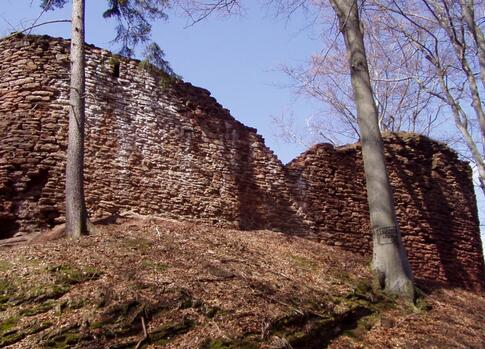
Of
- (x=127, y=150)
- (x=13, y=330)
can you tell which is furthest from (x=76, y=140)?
(x=13, y=330)

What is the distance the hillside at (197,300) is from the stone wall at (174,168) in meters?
1.43

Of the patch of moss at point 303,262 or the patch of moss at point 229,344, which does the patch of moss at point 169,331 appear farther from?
the patch of moss at point 303,262

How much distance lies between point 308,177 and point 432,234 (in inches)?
142

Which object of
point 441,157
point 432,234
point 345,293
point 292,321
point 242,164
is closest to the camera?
point 292,321

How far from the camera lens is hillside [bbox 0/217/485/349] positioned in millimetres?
5828

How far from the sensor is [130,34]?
11703mm

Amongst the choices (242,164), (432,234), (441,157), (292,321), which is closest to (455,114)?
(441,157)

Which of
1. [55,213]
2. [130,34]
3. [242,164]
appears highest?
[130,34]

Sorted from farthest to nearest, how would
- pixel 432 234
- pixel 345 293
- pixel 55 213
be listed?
pixel 432 234 < pixel 55 213 < pixel 345 293

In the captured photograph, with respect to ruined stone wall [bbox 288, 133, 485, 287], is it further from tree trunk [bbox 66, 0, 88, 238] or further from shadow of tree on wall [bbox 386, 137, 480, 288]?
tree trunk [bbox 66, 0, 88, 238]

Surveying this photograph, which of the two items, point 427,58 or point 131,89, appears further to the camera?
point 427,58

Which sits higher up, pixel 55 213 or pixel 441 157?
pixel 441 157

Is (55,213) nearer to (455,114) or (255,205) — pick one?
(255,205)

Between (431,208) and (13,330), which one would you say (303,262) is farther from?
(431,208)
